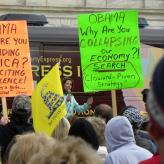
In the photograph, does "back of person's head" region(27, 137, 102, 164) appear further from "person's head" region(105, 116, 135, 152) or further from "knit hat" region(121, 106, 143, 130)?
"knit hat" region(121, 106, 143, 130)

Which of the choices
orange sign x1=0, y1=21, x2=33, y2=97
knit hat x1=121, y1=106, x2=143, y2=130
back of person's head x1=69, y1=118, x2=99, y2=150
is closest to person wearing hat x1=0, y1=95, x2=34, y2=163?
knit hat x1=121, y1=106, x2=143, y2=130

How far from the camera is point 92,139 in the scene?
4.18m

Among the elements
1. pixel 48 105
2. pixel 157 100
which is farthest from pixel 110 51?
pixel 157 100

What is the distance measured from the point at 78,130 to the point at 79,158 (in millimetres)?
1652

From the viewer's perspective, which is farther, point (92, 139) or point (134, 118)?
point (134, 118)

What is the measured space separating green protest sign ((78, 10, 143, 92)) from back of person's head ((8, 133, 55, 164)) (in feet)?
16.3

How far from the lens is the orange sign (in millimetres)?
8352

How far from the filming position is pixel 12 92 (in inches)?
329

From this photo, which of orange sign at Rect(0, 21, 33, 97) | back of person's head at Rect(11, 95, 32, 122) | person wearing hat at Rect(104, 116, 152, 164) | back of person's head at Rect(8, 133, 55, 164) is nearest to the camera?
back of person's head at Rect(8, 133, 55, 164)

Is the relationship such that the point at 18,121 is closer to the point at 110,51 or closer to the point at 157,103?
the point at 110,51

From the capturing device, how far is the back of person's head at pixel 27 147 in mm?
3408

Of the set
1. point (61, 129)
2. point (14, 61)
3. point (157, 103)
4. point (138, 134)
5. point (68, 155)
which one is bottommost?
Answer: point (138, 134)

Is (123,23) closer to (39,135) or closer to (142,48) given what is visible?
(142,48)

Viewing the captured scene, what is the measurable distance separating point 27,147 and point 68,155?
34.1 inches
